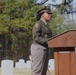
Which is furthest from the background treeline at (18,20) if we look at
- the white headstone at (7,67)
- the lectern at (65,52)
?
the lectern at (65,52)

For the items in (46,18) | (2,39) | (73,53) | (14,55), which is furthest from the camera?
(14,55)

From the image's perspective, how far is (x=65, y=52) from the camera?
344 centimetres

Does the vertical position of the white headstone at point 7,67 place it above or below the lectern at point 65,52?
below

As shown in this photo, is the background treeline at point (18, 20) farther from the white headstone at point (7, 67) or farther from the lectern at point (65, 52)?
the lectern at point (65, 52)

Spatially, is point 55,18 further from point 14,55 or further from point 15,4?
point 14,55

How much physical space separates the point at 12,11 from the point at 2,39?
294cm

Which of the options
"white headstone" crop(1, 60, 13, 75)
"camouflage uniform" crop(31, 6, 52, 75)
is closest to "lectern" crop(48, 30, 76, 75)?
"camouflage uniform" crop(31, 6, 52, 75)

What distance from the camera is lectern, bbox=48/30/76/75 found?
3383mm

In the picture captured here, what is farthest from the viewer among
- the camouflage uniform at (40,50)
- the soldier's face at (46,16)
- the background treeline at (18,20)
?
the background treeline at (18,20)

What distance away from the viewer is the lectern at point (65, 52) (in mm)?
3383

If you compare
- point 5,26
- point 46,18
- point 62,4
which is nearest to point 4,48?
point 5,26

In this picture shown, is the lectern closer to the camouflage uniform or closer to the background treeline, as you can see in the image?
the camouflage uniform

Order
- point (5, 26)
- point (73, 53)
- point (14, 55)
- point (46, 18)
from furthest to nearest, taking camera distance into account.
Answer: point (14, 55) → point (5, 26) → point (46, 18) → point (73, 53)

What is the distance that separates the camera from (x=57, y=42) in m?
3.49
